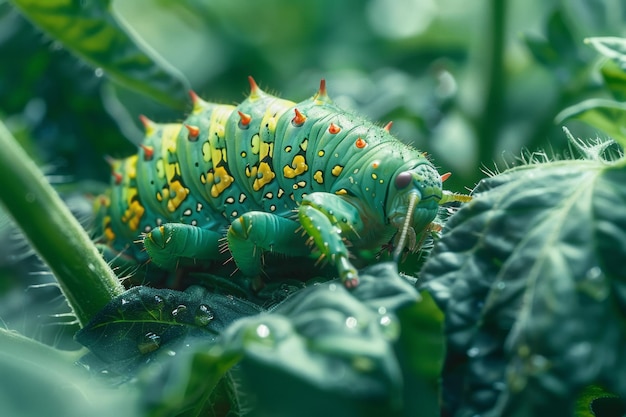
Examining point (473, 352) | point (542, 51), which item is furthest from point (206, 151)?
point (542, 51)

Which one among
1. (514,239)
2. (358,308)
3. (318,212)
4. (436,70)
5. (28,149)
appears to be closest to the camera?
(358,308)

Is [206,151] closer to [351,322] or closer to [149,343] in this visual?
[149,343]

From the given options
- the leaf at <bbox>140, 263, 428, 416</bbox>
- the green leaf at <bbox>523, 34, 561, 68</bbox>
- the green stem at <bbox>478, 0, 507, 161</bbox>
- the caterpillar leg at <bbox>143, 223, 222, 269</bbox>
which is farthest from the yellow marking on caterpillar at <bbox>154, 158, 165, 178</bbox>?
the green leaf at <bbox>523, 34, 561, 68</bbox>

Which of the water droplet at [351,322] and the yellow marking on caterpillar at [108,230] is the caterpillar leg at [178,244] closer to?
the yellow marking on caterpillar at [108,230]

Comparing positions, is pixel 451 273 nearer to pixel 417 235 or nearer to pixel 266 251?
Answer: pixel 417 235

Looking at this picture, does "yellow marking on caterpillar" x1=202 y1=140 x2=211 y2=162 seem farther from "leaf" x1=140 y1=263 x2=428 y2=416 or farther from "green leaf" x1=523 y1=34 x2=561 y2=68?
"green leaf" x1=523 y1=34 x2=561 y2=68

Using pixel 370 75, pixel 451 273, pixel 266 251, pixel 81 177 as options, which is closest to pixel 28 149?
pixel 81 177

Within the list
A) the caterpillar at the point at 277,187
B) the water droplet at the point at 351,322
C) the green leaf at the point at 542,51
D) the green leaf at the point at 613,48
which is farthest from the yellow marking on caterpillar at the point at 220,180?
the green leaf at the point at 542,51
